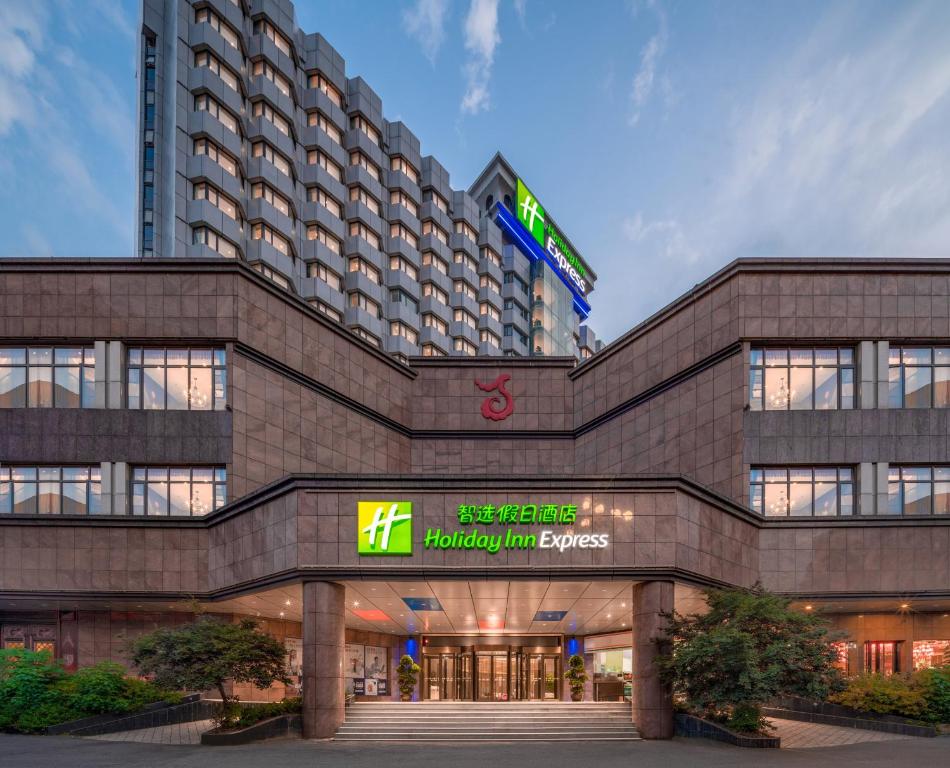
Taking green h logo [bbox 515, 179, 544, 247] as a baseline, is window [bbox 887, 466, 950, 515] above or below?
below


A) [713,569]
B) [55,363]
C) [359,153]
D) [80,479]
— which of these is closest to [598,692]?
[713,569]

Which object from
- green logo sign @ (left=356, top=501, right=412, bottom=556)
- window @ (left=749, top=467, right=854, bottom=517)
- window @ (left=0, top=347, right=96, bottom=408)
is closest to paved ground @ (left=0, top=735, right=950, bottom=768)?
green logo sign @ (left=356, top=501, right=412, bottom=556)

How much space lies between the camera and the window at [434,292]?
301 ft

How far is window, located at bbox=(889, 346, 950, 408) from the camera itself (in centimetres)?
3512

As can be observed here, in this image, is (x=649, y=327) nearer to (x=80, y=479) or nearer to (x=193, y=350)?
(x=193, y=350)

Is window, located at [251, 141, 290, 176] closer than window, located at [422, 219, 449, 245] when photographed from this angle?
Yes

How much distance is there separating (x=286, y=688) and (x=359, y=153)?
58.5 meters

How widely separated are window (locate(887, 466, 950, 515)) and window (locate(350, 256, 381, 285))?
56.0 meters

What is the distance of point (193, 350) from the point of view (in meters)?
35.9

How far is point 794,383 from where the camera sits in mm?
35469

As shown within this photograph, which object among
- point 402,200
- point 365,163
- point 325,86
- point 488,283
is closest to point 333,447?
point 325,86

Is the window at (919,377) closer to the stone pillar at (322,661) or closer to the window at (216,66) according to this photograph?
the stone pillar at (322,661)

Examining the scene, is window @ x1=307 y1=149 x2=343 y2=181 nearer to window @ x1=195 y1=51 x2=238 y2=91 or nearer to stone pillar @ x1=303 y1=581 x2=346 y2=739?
window @ x1=195 y1=51 x2=238 y2=91

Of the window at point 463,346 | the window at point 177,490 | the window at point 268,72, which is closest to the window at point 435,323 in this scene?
the window at point 463,346
